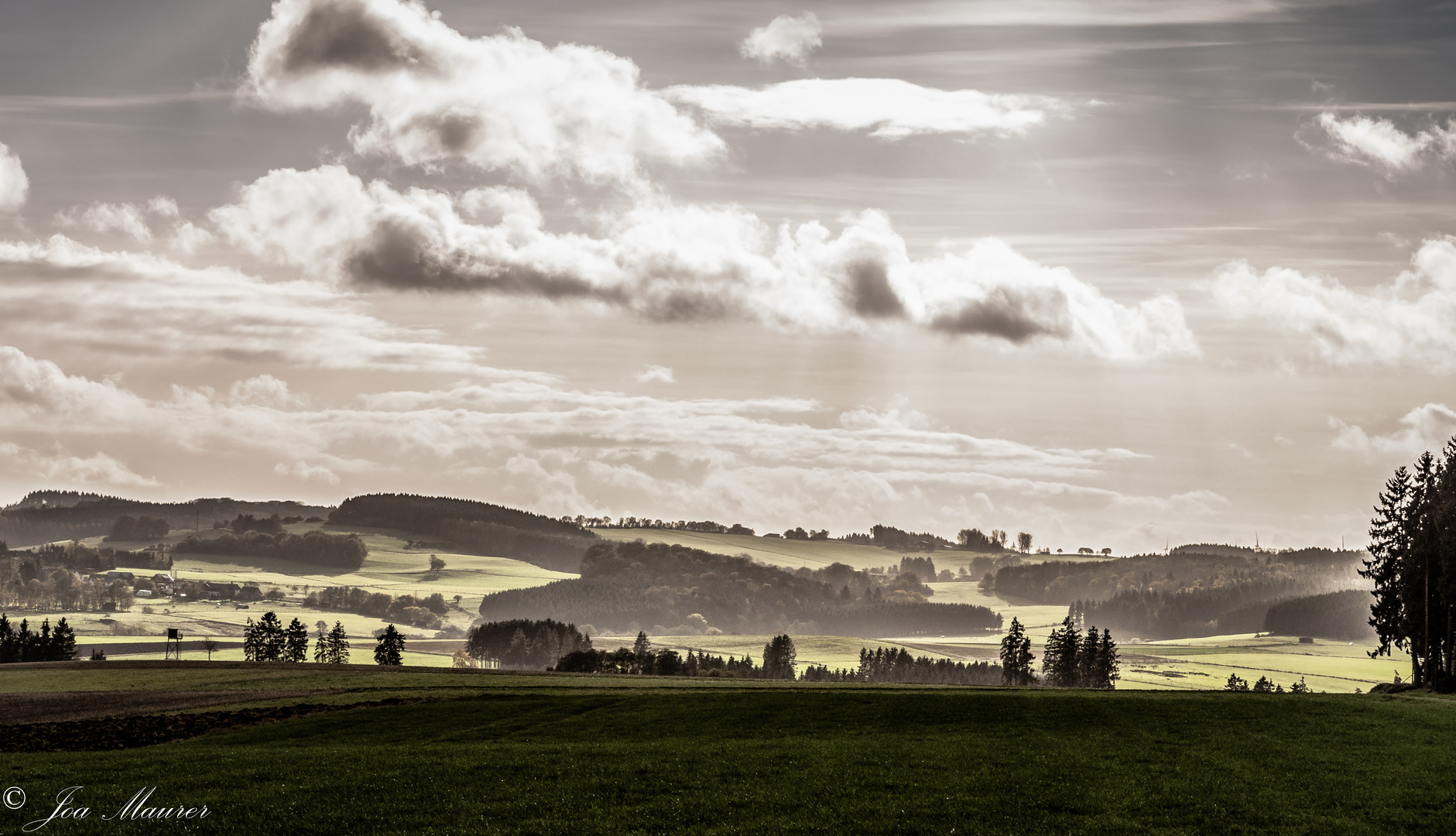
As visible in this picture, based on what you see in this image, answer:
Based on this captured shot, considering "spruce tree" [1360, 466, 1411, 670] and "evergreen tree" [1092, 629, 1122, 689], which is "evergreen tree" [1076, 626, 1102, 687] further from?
"spruce tree" [1360, 466, 1411, 670]

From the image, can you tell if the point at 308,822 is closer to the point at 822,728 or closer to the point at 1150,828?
the point at 1150,828

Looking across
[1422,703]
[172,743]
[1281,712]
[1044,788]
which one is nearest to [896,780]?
[1044,788]

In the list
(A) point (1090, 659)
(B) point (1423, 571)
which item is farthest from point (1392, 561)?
(A) point (1090, 659)

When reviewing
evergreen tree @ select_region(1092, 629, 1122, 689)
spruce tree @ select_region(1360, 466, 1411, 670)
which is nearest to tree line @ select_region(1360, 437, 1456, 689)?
spruce tree @ select_region(1360, 466, 1411, 670)

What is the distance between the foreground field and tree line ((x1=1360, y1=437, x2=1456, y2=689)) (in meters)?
48.3

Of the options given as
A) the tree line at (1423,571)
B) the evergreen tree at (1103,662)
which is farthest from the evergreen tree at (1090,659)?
the tree line at (1423,571)

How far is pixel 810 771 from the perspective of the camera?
42.9 m

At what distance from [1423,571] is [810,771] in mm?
99973

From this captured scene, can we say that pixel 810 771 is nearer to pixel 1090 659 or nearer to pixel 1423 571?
pixel 1423 571

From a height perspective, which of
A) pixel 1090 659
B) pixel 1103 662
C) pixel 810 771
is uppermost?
pixel 810 771

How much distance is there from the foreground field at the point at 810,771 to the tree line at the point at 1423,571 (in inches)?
1903

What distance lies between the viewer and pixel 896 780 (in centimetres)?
4088

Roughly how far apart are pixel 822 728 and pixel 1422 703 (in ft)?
142

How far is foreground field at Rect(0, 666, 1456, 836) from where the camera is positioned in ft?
115
